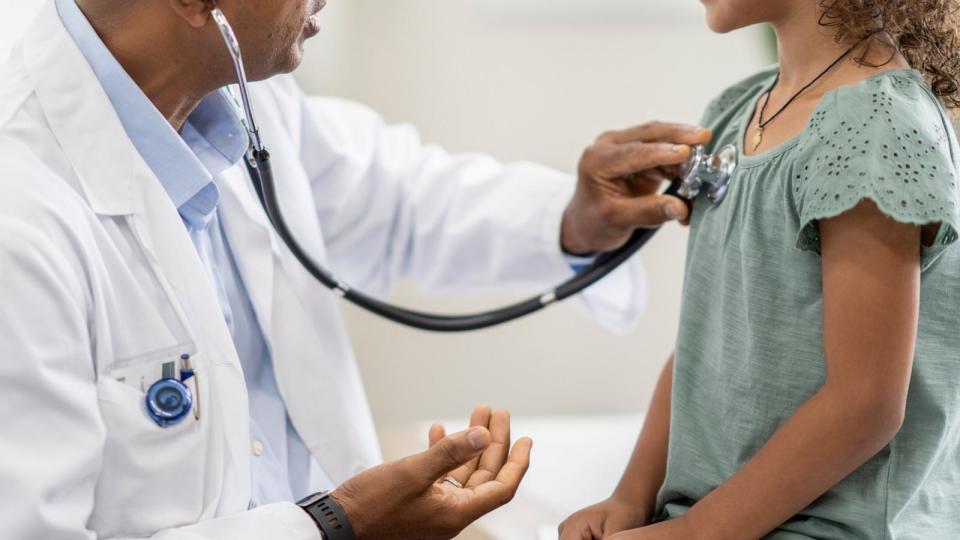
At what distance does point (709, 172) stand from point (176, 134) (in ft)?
1.89

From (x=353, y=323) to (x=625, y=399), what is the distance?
73cm

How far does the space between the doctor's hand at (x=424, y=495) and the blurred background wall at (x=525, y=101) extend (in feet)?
4.77

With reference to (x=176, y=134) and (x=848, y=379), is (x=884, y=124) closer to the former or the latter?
(x=848, y=379)

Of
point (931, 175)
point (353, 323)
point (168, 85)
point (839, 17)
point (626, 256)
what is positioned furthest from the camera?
point (353, 323)

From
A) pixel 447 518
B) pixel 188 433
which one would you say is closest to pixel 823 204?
pixel 447 518

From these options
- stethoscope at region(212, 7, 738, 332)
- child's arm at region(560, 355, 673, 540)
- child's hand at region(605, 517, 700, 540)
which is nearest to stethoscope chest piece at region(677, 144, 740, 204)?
stethoscope at region(212, 7, 738, 332)

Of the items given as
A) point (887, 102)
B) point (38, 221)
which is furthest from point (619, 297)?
point (38, 221)

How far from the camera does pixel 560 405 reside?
2496 millimetres

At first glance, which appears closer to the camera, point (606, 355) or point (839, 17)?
point (839, 17)

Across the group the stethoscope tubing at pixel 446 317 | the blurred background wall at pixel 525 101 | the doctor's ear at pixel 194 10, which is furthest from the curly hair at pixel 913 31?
the blurred background wall at pixel 525 101

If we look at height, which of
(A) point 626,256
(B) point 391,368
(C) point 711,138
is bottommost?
(B) point 391,368

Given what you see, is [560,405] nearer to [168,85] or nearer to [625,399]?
[625,399]

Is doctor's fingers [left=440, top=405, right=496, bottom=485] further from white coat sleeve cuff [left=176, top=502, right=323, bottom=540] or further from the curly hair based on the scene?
the curly hair

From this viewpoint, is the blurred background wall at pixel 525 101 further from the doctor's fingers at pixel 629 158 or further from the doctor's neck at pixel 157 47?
the doctor's neck at pixel 157 47
